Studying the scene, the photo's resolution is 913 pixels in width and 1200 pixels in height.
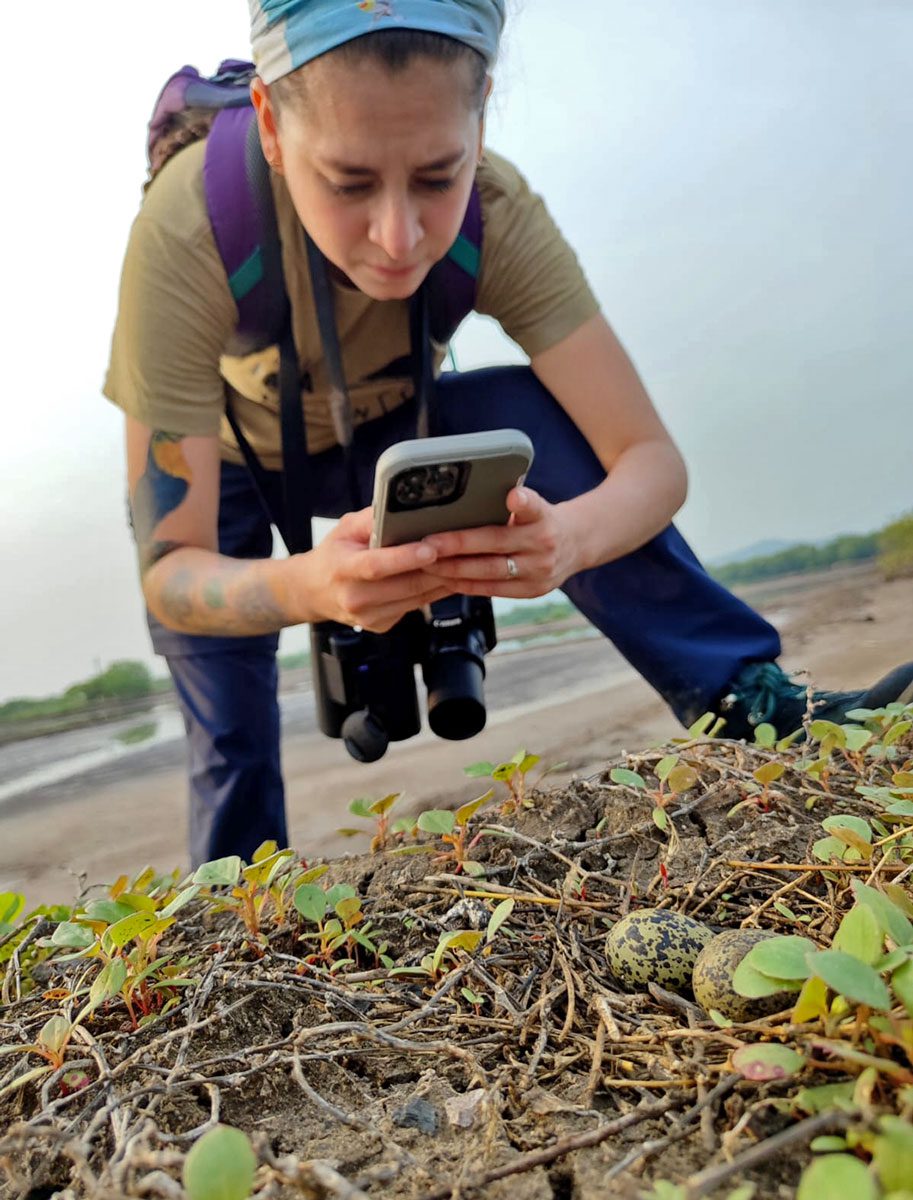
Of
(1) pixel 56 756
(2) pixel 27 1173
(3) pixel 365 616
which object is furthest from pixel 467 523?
(1) pixel 56 756

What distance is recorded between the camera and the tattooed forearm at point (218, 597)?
1.78m

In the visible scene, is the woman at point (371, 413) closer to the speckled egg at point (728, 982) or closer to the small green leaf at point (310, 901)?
the small green leaf at point (310, 901)

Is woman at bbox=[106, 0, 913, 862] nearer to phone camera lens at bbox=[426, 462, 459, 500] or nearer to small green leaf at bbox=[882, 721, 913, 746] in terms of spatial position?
phone camera lens at bbox=[426, 462, 459, 500]

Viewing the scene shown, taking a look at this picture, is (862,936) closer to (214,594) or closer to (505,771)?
(505,771)

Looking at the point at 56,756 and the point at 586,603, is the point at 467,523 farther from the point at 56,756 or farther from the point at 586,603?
the point at 56,756

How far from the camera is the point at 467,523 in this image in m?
1.34

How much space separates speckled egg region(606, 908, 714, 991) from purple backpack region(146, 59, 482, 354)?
53.6 inches

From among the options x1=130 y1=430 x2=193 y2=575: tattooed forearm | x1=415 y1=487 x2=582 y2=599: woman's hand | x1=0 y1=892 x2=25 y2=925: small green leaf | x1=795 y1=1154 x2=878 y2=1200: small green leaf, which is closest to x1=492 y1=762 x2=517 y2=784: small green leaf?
x1=415 y1=487 x2=582 y2=599: woman's hand

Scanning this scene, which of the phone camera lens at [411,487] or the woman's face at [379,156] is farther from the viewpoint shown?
the woman's face at [379,156]

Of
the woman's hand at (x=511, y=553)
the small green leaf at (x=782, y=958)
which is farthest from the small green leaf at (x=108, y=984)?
the woman's hand at (x=511, y=553)

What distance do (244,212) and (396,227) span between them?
404mm

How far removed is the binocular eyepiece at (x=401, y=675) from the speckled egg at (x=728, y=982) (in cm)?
111

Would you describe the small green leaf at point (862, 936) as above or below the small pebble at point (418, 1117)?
above

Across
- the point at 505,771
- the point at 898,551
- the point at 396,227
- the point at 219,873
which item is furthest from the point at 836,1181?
the point at 898,551
